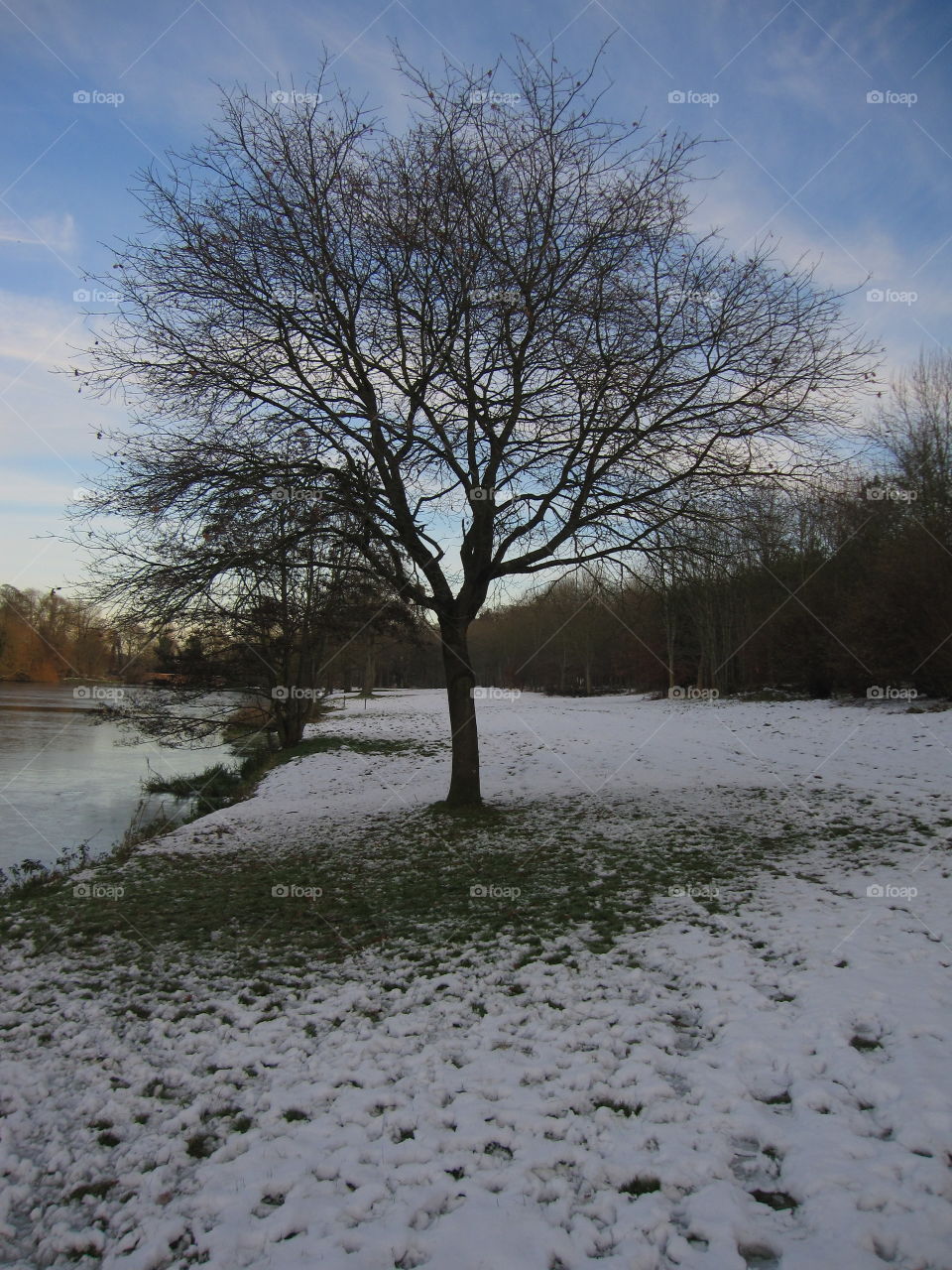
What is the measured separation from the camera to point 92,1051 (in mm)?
4094

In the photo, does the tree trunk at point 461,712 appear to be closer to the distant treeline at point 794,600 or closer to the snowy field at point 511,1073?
the distant treeline at point 794,600

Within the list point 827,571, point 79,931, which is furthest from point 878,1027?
point 827,571

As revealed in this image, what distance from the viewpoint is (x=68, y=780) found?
1731cm

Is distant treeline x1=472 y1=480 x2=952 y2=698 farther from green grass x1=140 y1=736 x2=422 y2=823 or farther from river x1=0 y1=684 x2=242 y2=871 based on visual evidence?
river x1=0 y1=684 x2=242 y2=871

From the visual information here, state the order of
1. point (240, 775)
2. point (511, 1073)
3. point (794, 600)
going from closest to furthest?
point (511, 1073) → point (240, 775) → point (794, 600)

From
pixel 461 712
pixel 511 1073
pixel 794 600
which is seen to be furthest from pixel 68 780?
pixel 794 600

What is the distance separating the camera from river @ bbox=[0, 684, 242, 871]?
469 inches

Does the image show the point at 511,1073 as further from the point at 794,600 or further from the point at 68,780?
the point at 794,600

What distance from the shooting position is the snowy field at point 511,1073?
2725 mm

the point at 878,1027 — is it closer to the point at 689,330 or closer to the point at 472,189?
the point at 689,330

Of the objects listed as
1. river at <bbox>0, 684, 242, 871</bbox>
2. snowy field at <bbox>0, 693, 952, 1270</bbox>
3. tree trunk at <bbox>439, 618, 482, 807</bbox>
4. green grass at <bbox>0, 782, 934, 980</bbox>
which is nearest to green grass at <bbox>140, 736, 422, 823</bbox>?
river at <bbox>0, 684, 242, 871</bbox>

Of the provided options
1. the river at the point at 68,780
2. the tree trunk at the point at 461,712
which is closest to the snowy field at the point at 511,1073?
the tree trunk at the point at 461,712

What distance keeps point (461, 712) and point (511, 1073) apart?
628 centimetres

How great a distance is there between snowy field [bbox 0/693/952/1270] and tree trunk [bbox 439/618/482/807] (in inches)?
89.2
